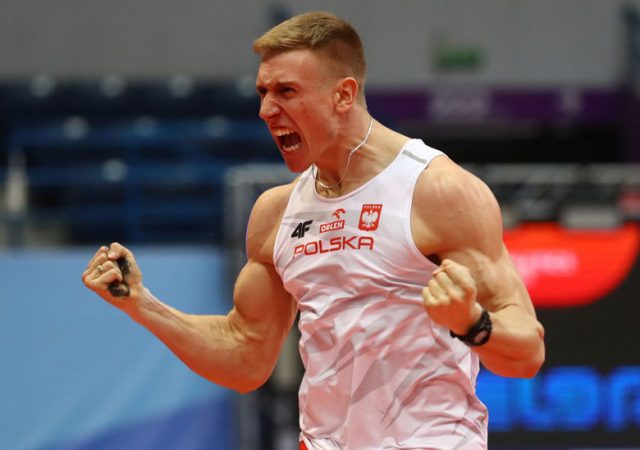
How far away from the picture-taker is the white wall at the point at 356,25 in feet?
42.5

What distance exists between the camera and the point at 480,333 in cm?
297

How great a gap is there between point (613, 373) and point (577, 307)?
20.1 inches

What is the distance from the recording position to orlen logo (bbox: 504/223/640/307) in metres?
7.44

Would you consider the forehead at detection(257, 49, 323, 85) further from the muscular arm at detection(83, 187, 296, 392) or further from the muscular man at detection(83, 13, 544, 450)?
the muscular arm at detection(83, 187, 296, 392)

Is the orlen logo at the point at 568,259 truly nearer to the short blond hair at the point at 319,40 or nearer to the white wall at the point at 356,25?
the short blond hair at the point at 319,40

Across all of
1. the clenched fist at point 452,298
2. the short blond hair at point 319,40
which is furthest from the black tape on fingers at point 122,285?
the clenched fist at point 452,298


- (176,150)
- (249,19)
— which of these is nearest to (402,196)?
(176,150)

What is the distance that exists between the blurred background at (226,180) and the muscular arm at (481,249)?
4051 mm

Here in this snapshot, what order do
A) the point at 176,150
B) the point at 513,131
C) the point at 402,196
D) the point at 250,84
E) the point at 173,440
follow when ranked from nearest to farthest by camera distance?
the point at 402,196 → the point at 173,440 → the point at 176,150 → the point at 250,84 → the point at 513,131

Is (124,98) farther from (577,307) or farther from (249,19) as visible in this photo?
(577,307)

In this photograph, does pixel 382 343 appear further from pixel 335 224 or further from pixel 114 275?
pixel 114 275

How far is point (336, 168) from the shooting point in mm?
3670

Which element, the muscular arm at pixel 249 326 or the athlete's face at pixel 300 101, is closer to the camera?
the athlete's face at pixel 300 101

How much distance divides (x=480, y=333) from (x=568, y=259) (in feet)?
15.3
